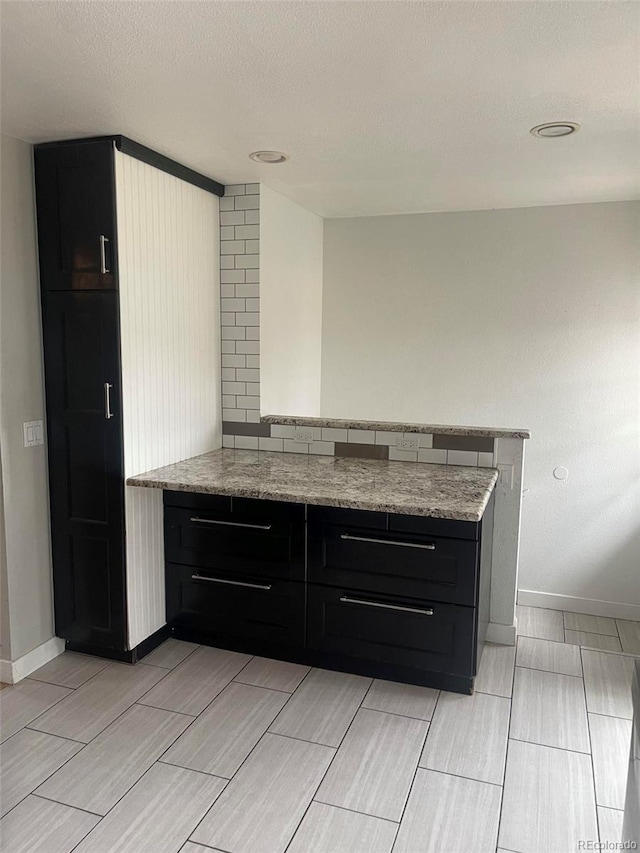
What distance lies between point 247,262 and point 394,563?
1.72 metres

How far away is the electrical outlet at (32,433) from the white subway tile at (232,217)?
140 cm

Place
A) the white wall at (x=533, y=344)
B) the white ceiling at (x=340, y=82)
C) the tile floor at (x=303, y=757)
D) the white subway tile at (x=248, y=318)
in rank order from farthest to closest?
the white wall at (x=533, y=344)
the white subway tile at (x=248, y=318)
the tile floor at (x=303, y=757)
the white ceiling at (x=340, y=82)

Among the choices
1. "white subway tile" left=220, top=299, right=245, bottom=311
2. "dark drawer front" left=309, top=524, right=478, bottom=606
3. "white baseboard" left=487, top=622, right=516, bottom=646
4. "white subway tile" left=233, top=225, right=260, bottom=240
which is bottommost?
"white baseboard" left=487, top=622, right=516, bottom=646

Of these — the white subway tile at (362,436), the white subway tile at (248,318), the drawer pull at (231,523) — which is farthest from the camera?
the white subway tile at (248,318)

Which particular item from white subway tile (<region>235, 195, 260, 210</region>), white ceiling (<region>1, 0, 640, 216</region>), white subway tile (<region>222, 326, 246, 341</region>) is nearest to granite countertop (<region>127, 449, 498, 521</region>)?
white subway tile (<region>222, 326, 246, 341</region>)

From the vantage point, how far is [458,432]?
3082 mm

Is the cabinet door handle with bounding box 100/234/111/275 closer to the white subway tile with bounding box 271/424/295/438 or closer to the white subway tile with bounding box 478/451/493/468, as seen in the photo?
the white subway tile with bounding box 271/424/295/438

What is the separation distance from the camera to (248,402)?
3467mm

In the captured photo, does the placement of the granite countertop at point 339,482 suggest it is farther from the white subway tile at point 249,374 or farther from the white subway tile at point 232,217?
the white subway tile at point 232,217

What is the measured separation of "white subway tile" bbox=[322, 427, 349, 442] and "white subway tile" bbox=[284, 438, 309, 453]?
0.12 meters

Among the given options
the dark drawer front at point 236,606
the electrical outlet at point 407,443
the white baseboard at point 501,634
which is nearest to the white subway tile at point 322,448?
the electrical outlet at point 407,443

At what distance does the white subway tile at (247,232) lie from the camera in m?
3.31

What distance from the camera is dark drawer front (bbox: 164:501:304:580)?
276 centimetres

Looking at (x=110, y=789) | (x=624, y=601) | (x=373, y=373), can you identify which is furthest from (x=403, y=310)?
(x=110, y=789)
